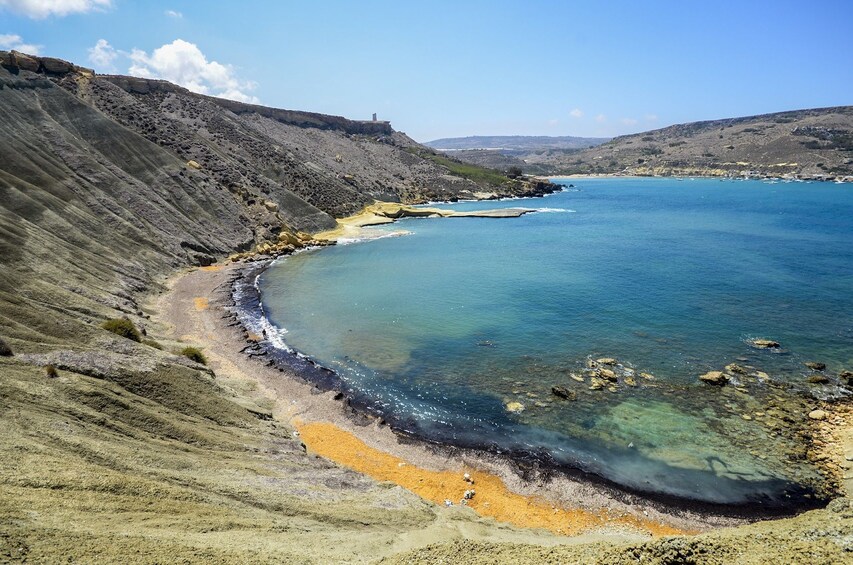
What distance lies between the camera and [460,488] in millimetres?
19578

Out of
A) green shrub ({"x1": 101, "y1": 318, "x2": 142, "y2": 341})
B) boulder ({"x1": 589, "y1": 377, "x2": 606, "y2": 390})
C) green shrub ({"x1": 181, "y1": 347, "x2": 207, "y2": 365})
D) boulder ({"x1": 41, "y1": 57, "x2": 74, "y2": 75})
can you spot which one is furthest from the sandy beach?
boulder ({"x1": 41, "y1": 57, "x2": 74, "y2": 75})

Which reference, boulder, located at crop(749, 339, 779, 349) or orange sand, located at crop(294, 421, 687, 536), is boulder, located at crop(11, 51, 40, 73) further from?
boulder, located at crop(749, 339, 779, 349)

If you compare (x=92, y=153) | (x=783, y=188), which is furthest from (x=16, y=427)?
(x=783, y=188)

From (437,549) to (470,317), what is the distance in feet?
89.8

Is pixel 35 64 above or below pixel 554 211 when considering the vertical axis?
above

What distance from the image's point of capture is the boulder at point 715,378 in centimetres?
2672

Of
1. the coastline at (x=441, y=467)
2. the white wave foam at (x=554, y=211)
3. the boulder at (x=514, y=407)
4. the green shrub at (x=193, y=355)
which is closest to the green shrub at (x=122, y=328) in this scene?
the green shrub at (x=193, y=355)

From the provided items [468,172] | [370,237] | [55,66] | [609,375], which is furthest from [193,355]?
[468,172]

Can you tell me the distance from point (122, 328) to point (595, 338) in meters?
29.1

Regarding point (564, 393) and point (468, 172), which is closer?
point (564, 393)

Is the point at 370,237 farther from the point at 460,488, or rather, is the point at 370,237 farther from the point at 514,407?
the point at 460,488

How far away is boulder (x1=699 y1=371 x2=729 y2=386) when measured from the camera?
26719 millimetres

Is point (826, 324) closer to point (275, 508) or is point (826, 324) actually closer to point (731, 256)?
point (731, 256)

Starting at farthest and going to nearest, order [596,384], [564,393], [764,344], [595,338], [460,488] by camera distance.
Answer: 1. [595,338]
2. [764,344]
3. [596,384]
4. [564,393]
5. [460,488]
